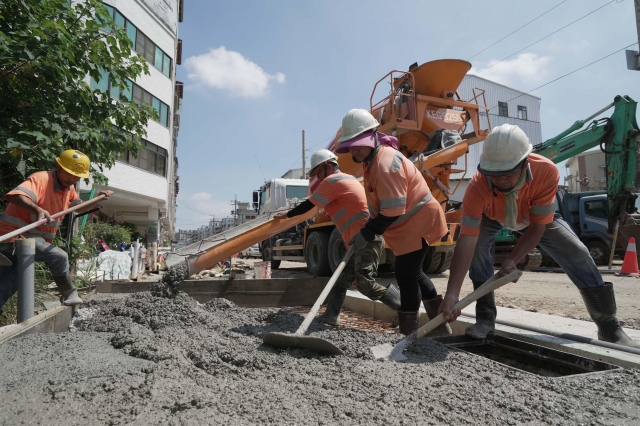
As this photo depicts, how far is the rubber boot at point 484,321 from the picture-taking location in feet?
9.78

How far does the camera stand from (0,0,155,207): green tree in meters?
3.86

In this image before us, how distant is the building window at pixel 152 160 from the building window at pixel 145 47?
4.01 m

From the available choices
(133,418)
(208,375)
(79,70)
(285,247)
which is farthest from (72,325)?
(285,247)

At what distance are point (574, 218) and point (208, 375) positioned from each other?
11975mm

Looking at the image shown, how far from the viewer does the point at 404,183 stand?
302cm

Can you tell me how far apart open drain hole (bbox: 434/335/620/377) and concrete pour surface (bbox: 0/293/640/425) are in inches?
9.7

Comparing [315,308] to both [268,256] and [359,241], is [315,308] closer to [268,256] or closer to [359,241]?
[359,241]

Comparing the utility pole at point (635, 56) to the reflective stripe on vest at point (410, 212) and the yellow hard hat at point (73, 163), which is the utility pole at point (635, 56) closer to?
the reflective stripe on vest at point (410, 212)

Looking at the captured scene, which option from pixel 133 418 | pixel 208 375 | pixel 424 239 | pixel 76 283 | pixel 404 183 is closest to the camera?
pixel 133 418

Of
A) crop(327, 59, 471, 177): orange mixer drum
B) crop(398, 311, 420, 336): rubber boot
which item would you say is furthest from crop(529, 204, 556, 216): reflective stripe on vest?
crop(327, 59, 471, 177): orange mixer drum

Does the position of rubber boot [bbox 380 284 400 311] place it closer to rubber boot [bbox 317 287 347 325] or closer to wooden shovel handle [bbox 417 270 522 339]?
rubber boot [bbox 317 287 347 325]

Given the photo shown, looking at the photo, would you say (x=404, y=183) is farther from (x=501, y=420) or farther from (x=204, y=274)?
(x=204, y=274)

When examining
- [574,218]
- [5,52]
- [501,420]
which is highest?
[5,52]

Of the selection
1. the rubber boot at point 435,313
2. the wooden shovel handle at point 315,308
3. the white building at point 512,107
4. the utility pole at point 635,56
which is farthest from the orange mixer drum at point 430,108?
the white building at point 512,107
